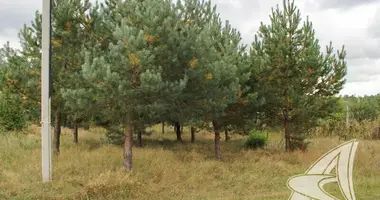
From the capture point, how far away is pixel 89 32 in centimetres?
1069

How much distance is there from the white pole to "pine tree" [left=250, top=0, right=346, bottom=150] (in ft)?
28.4

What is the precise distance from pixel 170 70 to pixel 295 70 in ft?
22.5

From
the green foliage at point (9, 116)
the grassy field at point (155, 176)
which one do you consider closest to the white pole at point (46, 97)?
the grassy field at point (155, 176)

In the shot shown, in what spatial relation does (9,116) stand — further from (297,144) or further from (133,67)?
(297,144)

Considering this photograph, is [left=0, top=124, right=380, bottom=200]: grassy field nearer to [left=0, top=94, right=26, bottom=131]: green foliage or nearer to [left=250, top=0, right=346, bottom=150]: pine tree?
[left=250, top=0, right=346, bottom=150]: pine tree

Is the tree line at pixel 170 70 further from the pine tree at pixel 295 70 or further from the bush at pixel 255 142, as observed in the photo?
the bush at pixel 255 142

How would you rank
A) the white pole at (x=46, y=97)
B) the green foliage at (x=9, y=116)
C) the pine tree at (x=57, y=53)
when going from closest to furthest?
1. the white pole at (x=46, y=97)
2. the pine tree at (x=57, y=53)
3. the green foliage at (x=9, y=116)

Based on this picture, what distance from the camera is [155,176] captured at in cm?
962

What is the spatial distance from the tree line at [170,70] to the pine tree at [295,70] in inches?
1.7

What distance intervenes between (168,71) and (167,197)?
3.40m

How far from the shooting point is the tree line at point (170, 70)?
339 inches

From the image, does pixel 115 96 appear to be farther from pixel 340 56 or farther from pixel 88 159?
pixel 340 56

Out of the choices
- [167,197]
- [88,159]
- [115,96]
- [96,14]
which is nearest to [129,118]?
[115,96]

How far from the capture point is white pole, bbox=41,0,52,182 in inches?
334
